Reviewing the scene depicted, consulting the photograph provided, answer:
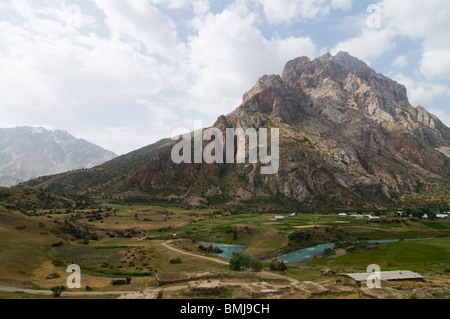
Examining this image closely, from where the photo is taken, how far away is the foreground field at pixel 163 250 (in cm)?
3391

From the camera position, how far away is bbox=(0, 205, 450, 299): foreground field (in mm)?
33906

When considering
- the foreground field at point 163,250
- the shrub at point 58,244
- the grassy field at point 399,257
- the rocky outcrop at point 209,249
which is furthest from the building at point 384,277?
the shrub at point 58,244

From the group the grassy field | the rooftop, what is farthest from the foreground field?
the rooftop

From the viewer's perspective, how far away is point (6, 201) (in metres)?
96.3

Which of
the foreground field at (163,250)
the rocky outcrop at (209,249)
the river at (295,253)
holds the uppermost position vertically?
the foreground field at (163,250)

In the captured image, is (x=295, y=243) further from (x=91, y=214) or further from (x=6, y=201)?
(x=6, y=201)

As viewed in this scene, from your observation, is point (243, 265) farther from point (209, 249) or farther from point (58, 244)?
point (58, 244)

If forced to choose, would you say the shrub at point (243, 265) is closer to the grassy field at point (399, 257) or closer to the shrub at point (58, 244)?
the grassy field at point (399, 257)

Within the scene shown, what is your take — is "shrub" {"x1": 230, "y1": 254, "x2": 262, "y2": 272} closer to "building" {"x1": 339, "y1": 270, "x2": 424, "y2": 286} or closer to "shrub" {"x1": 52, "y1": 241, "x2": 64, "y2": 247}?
"building" {"x1": 339, "y1": 270, "x2": 424, "y2": 286}

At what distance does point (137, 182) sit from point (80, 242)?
12793 cm

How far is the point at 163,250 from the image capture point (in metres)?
60.9

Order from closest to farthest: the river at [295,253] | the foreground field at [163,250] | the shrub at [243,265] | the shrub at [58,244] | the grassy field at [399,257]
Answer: the foreground field at [163,250], the shrub at [243,265], the grassy field at [399,257], the shrub at [58,244], the river at [295,253]
